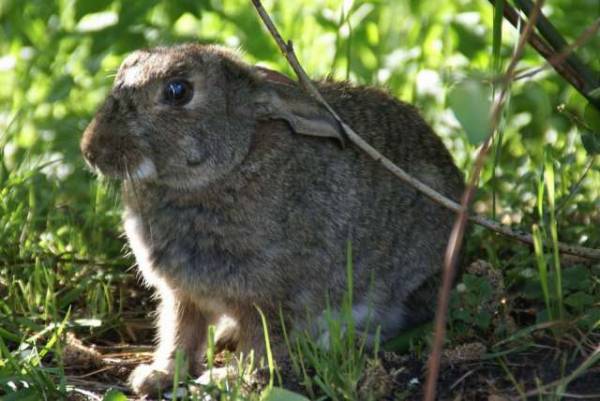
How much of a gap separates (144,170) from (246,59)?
1.39m

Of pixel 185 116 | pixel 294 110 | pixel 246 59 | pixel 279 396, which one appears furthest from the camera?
pixel 246 59

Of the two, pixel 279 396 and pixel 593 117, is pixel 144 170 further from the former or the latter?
pixel 593 117

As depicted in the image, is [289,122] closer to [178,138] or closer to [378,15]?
[178,138]

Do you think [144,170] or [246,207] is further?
[246,207]

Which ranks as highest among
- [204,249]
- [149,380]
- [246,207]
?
[246,207]

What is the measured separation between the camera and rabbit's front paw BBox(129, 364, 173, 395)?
4004 mm

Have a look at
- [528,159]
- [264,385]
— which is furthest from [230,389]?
[528,159]

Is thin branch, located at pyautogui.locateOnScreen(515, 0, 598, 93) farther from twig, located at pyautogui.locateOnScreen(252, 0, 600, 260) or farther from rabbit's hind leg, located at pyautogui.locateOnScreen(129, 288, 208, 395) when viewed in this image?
rabbit's hind leg, located at pyautogui.locateOnScreen(129, 288, 208, 395)

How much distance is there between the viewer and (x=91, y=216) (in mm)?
4988

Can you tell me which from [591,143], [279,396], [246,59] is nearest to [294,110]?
[246,59]

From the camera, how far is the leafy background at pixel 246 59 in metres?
4.37

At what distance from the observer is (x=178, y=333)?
4395 millimetres

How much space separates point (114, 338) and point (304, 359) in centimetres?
Answer: 112

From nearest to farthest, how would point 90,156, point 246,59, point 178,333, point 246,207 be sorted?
1. point 90,156
2. point 246,207
3. point 178,333
4. point 246,59
